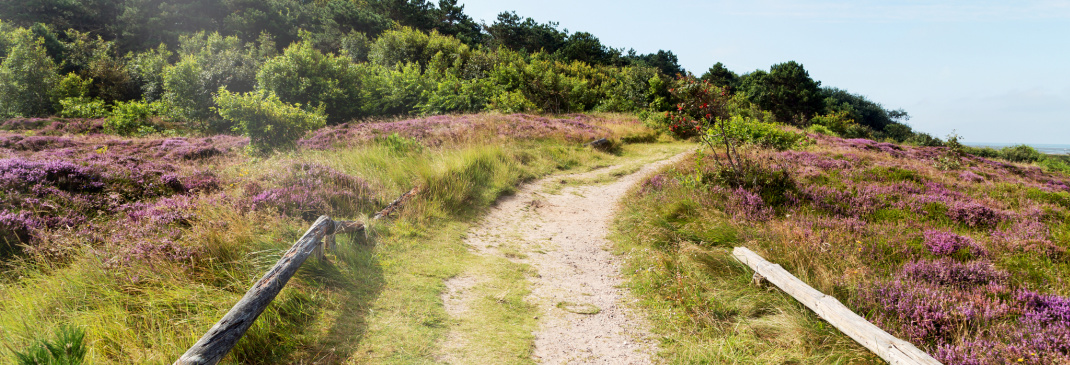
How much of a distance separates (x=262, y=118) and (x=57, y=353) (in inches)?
410

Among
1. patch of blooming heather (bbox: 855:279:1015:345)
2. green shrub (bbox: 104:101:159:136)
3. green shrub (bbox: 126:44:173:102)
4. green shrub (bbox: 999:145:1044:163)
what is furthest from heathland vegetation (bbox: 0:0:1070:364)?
green shrub (bbox: 126:44:173:102)

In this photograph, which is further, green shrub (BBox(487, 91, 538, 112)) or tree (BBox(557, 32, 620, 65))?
tree (BBox(557, 32, 620, 65))

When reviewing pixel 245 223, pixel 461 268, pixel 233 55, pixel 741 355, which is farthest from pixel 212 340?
pixel 233 55

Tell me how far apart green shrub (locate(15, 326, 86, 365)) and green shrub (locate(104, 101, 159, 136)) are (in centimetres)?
2234

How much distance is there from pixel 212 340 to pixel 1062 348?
601 cm

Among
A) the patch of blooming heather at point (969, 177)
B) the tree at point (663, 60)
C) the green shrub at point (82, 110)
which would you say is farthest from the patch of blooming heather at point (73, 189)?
the tree at point (663, 60)

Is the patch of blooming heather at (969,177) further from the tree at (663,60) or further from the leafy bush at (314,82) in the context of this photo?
the tree at (663,60)

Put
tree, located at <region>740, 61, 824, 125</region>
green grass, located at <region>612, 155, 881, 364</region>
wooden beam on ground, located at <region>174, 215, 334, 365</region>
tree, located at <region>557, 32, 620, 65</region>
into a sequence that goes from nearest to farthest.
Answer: wooden beam on ground, located at <region>174, 215, 334, 365</region>
green grass, located at <region>612, 155, 881, 364</region>
tree, located at <region>740, 61, 824, 125</region>
tree, located at <region>557, 32, 620, 65</region>

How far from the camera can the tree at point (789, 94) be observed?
→ 159 feet

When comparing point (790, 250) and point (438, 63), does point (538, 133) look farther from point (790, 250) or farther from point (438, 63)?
point (438, 63)

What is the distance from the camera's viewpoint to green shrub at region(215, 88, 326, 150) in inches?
436

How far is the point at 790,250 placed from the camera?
196 inches

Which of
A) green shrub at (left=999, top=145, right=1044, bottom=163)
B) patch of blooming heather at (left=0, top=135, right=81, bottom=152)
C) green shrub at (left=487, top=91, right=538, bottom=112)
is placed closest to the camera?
patch of blooming heather at (left=0, top=135, right=81, bottom=152)

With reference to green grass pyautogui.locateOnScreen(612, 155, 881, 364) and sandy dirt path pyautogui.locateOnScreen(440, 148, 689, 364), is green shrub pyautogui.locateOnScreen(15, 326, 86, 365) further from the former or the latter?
green grass pyautogui.locateOnScreen(612, 155, 881, 364)
